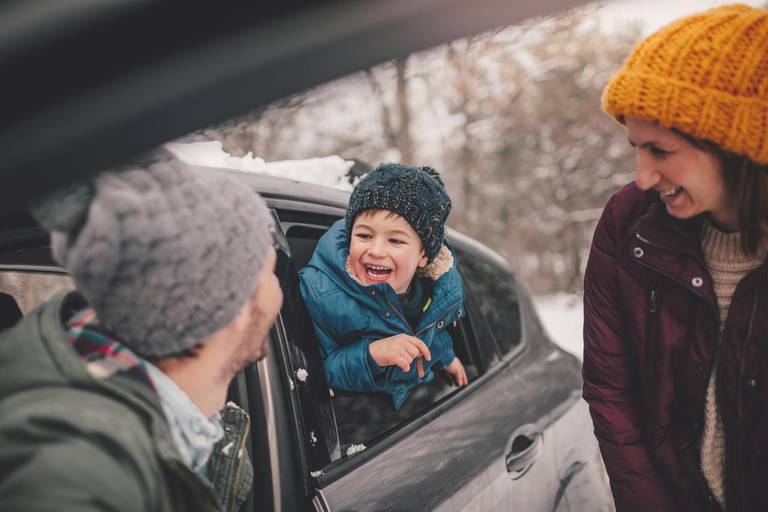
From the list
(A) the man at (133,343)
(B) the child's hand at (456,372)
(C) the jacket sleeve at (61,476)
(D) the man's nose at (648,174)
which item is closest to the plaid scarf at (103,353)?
(A) the man at (133,343)

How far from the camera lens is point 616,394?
1.68m

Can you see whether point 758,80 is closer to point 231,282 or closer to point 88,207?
point 231,282

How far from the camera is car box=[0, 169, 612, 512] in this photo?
1.51 metres

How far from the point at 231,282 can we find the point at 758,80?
4.19 feet

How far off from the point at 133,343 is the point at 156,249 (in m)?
0.19

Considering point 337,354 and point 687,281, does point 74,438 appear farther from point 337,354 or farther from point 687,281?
point 687,281

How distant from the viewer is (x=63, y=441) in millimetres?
795

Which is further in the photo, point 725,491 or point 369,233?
point 369,233

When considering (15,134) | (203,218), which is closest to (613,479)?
(203,218)

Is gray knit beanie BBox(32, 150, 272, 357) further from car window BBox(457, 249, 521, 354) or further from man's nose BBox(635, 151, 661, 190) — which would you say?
car window BBox(457, 249, 521, 354)

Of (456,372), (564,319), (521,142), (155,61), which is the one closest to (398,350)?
(456,372)

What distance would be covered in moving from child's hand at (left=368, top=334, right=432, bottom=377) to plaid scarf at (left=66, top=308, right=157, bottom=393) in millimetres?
949

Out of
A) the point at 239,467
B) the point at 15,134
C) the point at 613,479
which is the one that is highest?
the point at 15,134

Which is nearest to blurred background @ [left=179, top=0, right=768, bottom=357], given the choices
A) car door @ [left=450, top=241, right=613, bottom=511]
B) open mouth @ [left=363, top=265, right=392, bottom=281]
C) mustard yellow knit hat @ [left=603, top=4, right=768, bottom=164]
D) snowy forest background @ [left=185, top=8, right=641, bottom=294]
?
snowy forest background @ [left=185, top=8, right=641, bottom=294]
